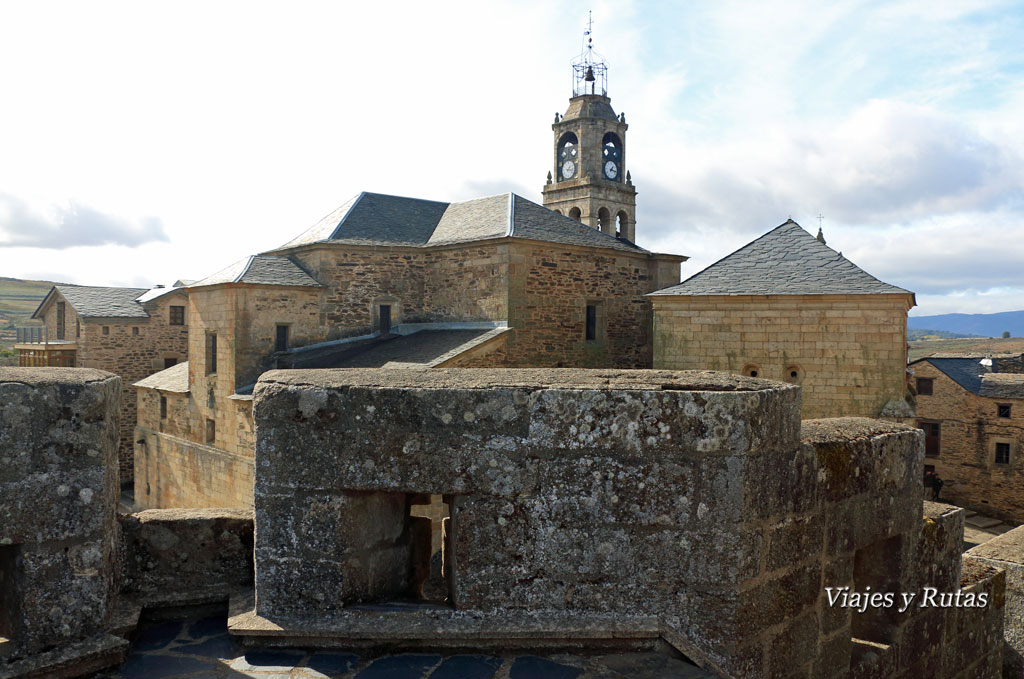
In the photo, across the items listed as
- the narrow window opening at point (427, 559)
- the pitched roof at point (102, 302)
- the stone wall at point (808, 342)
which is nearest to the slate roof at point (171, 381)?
the pitched roof at point (102, 302)

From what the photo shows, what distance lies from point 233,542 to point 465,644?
151cm

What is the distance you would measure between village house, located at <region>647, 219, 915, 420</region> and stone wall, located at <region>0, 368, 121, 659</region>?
12.8 meters

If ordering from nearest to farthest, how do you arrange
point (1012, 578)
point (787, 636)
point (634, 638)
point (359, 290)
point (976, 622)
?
1. point (634, 638)
2. point (787, 636)
3. point (976, 622)
4. point (1012, 578)
5. point (359, 290)

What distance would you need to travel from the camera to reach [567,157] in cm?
3428

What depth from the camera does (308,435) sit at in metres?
3.04

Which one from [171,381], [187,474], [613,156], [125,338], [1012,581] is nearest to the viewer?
[1012,581]

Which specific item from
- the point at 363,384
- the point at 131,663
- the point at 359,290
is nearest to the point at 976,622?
the point at 363,384

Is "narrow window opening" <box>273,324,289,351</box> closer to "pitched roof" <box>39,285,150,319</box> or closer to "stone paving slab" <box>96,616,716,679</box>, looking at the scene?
"pitched roof" <box>39,285,150,319</box>

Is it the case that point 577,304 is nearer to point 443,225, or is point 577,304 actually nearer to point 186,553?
point 443,225

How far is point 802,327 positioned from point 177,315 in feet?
76.7

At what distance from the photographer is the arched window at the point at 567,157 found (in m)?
33.7

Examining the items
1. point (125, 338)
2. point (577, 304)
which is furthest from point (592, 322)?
point (125, 338)

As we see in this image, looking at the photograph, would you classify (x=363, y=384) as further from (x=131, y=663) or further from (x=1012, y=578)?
(x=1012, y=578)

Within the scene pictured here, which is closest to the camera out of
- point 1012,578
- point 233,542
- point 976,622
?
point 233,542
